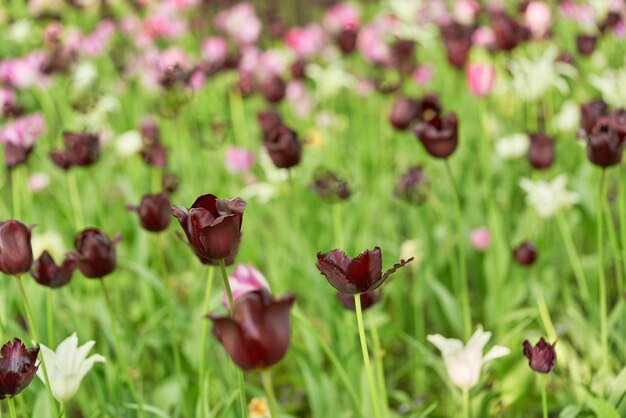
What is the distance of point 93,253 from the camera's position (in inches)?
61.1

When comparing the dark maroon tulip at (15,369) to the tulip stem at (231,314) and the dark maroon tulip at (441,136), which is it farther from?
the dark maroon tulip at (441,136)

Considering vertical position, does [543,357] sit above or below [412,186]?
above

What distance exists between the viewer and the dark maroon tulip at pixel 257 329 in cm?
91

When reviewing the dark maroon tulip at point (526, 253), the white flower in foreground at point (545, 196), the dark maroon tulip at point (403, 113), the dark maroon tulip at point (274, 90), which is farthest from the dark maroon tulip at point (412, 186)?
the dark maroon tulip at point (274, 90)

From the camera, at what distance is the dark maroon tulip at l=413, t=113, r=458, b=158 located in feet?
6.05

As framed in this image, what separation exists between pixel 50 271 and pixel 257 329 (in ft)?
2.75

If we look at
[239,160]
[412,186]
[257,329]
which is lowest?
[239,160]

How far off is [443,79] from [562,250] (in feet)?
6.44

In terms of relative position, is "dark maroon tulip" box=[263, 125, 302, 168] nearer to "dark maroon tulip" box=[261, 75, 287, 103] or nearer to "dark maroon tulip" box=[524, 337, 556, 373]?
"dark maroon tulip" box=[524, 337, 556, 373]

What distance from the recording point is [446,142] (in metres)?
Result: 1.85

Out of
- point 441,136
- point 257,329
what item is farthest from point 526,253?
point 257,329

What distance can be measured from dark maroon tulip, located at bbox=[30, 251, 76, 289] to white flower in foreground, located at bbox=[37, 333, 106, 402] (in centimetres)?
20

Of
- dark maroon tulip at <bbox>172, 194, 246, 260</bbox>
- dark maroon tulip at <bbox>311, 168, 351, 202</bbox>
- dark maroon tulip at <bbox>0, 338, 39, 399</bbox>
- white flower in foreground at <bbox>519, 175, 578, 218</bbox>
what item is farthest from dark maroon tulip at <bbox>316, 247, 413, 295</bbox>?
white flower in foreground at <bbox>519, 175, 578, 218</bbox>

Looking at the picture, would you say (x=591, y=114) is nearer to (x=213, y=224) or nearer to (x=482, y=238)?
(x=482, y=238)
